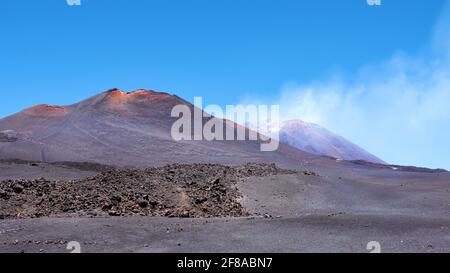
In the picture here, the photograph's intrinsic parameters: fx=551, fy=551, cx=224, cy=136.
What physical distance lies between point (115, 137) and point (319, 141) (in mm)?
40303

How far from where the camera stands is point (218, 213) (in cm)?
1368

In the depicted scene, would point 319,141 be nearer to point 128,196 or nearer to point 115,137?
point 115,137

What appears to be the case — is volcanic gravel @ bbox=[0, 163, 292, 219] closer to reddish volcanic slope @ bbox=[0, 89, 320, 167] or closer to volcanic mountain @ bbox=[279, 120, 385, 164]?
reddish volcanic slope @ bbox=[0, 89, 320, 167]

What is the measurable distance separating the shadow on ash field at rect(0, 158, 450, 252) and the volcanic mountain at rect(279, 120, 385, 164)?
51.3 meters

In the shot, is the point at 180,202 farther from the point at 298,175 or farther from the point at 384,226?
the point at 298,175

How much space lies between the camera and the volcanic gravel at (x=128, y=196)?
1299 centimetres

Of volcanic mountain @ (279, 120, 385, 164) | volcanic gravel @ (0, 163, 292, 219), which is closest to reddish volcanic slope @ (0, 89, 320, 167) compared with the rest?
volcanic gravel @ (0, 163, 292, 219)

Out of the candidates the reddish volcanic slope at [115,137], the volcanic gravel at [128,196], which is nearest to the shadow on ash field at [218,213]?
the volcanic gravel at [128,196]

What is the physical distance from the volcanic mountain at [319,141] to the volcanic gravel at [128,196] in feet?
179

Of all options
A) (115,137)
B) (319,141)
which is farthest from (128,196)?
(319,141)

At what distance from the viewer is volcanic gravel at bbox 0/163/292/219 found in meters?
13.0

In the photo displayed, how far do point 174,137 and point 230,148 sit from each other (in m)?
4.39

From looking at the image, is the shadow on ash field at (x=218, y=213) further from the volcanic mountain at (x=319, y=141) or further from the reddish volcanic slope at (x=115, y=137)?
the volcanic mountain at (x=319, y=141)
